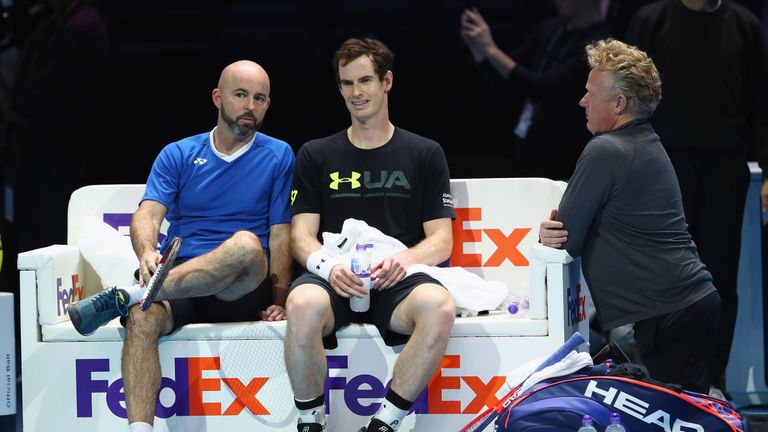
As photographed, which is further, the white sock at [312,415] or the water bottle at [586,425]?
the white sock at [312,415]

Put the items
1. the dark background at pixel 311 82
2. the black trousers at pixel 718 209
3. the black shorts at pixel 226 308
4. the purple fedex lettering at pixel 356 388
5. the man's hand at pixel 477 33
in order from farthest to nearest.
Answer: the dark background at pixel 311 82, the man's hand at pixel 477 33, the black trousers at pixel 718 209, the black shorts at pixel 226 308, the purple fedex lettering at pixel 356 388

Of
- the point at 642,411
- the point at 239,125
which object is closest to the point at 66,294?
the point at 239,125

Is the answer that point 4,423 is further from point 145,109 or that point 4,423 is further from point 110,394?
point 145,109

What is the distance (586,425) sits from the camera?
148 inches

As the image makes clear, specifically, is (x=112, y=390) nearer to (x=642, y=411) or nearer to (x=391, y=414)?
(x=391, y=414)

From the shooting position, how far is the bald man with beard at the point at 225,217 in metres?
4.34

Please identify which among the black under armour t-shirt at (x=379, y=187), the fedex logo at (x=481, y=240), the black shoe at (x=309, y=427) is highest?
the black under armour t-shirt at (x=379, y=187)

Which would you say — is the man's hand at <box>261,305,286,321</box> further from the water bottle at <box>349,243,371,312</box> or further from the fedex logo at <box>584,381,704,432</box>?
the fedex logo at <box>584,381,704,432</box>

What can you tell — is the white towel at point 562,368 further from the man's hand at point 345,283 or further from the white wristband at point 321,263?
the white wristband at point 321,263

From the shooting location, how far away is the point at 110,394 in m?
4.44

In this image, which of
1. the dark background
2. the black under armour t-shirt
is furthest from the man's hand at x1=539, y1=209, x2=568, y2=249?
the dark background

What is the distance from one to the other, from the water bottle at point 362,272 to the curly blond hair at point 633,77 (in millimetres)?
1007

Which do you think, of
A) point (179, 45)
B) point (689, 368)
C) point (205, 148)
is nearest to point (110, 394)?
point (205, 148)

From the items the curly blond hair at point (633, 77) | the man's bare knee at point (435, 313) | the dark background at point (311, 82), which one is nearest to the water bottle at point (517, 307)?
the man's bare knee at point (435, 313)
